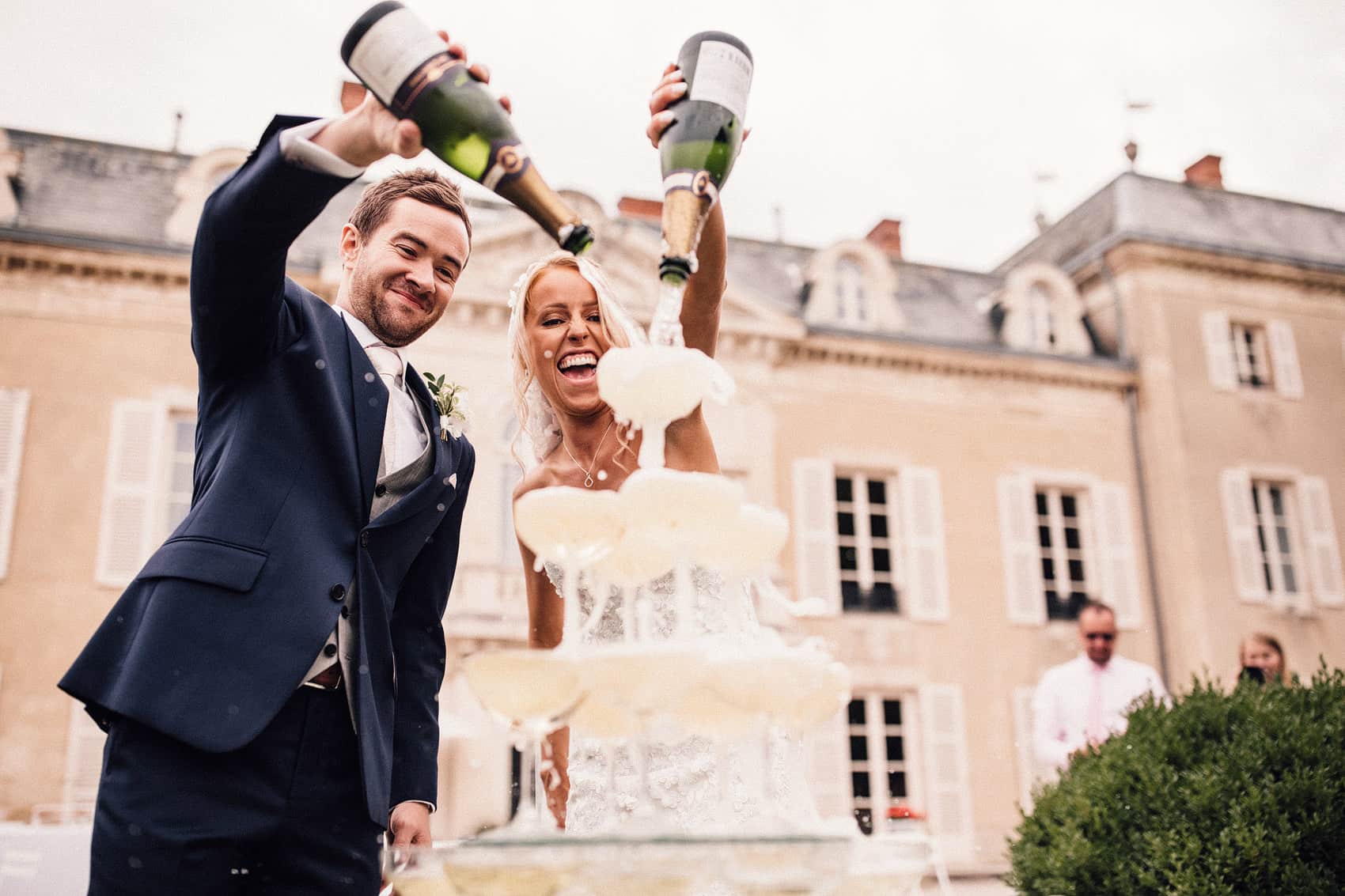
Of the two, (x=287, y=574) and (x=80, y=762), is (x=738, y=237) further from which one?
(x=287, y=574)

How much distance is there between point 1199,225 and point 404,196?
18148 millimetres

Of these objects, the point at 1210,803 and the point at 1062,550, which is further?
the point at 1062,550

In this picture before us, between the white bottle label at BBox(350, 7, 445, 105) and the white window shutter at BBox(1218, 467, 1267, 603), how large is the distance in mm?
16237

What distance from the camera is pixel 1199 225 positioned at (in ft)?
57.9

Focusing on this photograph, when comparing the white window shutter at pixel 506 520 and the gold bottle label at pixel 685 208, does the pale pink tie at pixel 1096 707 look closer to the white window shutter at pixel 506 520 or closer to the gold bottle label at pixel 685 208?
the gold bottle label at pixel 685 208

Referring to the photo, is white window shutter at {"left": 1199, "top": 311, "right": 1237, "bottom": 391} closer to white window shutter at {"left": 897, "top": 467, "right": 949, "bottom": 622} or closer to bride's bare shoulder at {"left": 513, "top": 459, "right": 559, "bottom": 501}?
white window shutter at {"left": 897, "top": 467, "right": 949, "bottom": 622}

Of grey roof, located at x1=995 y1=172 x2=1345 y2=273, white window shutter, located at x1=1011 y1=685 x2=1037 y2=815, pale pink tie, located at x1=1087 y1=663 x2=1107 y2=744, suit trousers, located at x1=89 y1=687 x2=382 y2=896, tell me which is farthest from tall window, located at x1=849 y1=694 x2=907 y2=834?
suit trousers, located at x1=89 y1=687 x2=382 y2=896

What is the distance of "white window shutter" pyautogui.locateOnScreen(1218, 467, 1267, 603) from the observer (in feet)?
50.6

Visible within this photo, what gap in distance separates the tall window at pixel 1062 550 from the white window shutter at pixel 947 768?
2.07 meters

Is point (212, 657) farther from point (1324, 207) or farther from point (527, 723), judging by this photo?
point (1324, 207)

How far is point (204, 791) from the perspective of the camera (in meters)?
1.68

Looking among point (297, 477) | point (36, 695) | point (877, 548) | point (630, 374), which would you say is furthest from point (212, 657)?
point (877, 548)

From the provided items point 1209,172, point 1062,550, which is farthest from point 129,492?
point 1209,172

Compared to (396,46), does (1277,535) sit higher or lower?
higher
